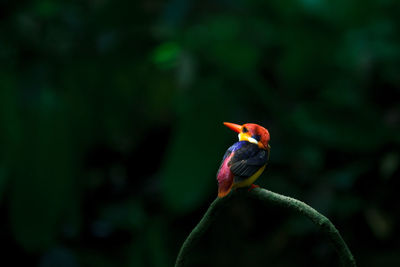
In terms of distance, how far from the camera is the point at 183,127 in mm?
1304

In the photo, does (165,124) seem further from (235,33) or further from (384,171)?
(384,171)

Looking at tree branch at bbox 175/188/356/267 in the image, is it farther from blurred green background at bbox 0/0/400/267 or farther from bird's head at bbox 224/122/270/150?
blurred green background at bbox 0/0/400/267

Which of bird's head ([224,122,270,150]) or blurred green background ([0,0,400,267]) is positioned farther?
blurred green background ([0,0,400,267])

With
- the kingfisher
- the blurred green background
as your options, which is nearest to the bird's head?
the kingfisher

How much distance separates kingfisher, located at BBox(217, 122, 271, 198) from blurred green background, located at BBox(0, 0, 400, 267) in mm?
901

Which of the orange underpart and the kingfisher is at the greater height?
the kingfisher

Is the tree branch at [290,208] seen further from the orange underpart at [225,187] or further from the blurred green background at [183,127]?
the blurred green background at [183,127]

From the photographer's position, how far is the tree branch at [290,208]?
0.34 metres

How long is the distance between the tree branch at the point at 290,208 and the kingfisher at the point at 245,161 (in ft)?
0.05

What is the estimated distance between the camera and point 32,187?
1.30 m

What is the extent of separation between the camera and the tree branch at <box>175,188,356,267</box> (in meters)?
0.34

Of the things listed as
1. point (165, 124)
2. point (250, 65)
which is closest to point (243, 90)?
point (250, 65)

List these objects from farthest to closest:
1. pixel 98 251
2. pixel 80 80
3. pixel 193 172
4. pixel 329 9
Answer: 1. pixel 329 9
2. pixel 98 251
3. pixel 80 80
4. pixel 193 172

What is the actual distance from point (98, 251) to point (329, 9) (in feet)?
3.38
